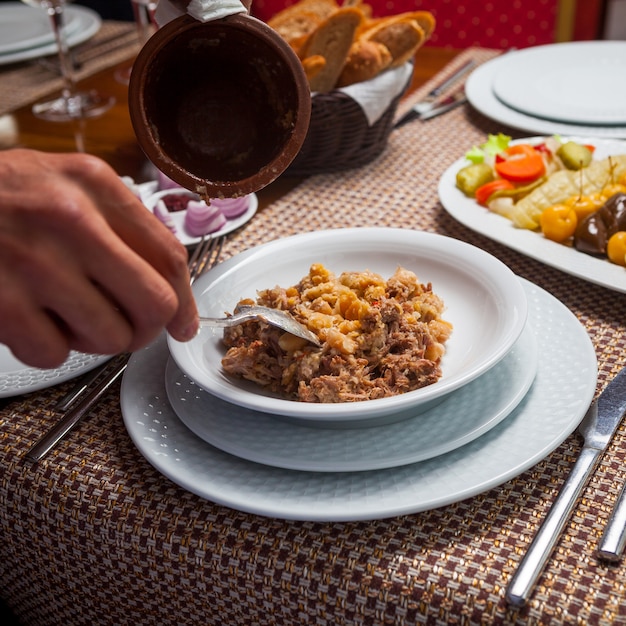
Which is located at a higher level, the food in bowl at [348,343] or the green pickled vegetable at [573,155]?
the food in bowl at [348,343]

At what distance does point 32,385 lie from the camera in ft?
3.45

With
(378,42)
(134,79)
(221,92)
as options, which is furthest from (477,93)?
(134,79)

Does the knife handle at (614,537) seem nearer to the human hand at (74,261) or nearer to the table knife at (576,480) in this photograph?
the table knife at (576,480)

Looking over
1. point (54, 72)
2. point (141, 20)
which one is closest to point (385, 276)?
point (141, 20)

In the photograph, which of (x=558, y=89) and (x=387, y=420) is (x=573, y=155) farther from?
(x=387, y=420)

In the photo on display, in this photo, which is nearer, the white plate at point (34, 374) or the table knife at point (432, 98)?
the white plate at point (34, 374)

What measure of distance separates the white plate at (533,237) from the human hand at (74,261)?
0.76 metres

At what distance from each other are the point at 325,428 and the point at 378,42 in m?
1.13

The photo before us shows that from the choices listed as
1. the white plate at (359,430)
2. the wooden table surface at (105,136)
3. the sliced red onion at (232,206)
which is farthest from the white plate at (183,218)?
the white plate at (359,430)

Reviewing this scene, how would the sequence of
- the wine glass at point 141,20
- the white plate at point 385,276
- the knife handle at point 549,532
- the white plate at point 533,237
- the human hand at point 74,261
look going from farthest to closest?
the wine glass at point 141,20
the white plate at point 533,237
the white plate at point 385,276
the knife handle at point 549,532
the human hand at point 74,261

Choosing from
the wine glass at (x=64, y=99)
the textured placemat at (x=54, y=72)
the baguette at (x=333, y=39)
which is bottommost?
the textured placemat at (x=54, y=72)

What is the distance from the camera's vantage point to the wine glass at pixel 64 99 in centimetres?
202

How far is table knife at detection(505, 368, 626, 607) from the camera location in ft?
2.41

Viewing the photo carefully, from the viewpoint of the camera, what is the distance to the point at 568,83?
1940 mm
